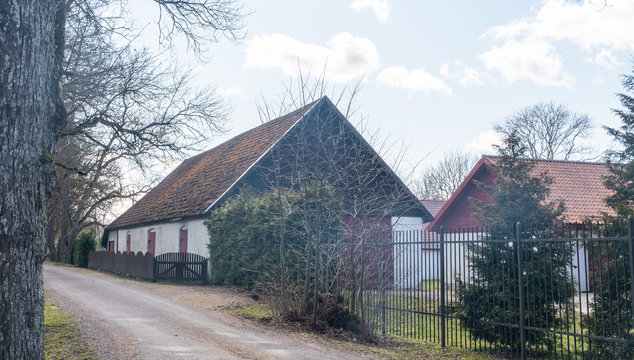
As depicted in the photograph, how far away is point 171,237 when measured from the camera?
25.4 metres

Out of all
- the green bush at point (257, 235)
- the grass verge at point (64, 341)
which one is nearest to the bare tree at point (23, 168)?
the grass verge at point (64, 341)

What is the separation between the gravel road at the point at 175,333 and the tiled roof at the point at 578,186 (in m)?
15.7

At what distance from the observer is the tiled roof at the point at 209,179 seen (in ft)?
71.0

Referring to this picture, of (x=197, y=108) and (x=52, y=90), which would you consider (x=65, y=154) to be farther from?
(x=52, y=90)

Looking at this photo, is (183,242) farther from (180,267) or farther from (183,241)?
(180,267)

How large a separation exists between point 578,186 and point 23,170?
25.7 meters

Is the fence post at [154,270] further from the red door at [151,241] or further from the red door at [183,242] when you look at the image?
the red door at [151,241]

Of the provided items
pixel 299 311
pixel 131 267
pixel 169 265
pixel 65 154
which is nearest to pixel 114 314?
pixel 299 311

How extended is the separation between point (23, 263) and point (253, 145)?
2028 centimetres

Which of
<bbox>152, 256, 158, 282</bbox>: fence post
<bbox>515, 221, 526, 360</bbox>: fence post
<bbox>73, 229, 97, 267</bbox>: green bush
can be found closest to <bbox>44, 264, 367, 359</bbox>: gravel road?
<bbox>515, 221, 526, 360</bbox>: fence post

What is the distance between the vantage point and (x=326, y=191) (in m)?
13.2

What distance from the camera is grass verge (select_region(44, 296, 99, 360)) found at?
26.0 feet

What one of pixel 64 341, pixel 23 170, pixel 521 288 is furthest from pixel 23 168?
pixel 521 288

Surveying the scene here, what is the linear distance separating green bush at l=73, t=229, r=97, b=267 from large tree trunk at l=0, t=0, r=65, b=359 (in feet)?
A: 117
